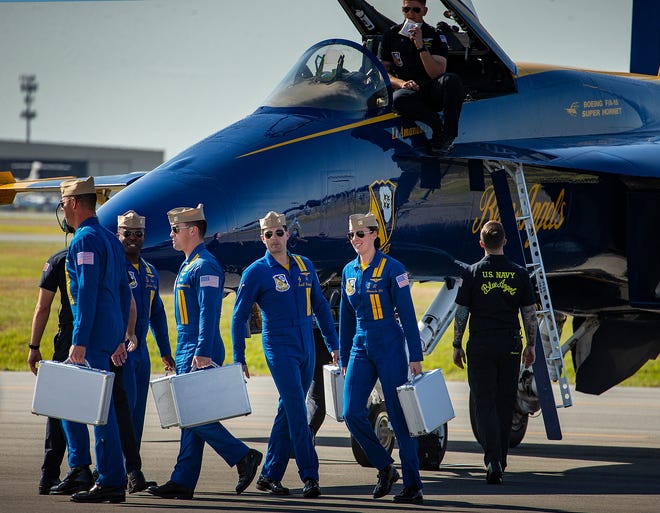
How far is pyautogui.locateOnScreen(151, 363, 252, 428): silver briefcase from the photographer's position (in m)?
8.02

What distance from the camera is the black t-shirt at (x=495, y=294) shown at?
903 cm

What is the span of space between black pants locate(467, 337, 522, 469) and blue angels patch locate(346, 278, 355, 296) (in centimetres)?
119

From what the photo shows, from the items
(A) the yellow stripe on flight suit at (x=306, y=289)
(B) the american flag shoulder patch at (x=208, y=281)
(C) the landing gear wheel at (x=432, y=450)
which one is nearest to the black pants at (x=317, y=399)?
(C) the landing gear wheel at (x=432, y=450)

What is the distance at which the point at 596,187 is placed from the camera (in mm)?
11250

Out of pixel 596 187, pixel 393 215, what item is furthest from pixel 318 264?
pixel 596 187

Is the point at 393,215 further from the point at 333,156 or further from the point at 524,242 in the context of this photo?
the point at 524,242

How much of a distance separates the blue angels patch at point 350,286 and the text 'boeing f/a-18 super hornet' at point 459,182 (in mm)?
989

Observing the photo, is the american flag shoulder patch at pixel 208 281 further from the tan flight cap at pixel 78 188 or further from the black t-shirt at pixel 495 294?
the black t-shirt at pixel 495 294

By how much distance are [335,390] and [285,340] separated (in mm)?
761

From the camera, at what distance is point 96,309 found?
785 centimetres

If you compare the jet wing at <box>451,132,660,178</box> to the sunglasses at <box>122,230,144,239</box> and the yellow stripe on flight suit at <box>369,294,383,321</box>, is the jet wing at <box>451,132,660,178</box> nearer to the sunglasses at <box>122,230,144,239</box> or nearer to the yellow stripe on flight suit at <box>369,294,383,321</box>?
the yellow stripe on flight suit at <box>369,294,383,321</box>

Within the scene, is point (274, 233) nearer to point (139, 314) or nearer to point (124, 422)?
point (139, 314)

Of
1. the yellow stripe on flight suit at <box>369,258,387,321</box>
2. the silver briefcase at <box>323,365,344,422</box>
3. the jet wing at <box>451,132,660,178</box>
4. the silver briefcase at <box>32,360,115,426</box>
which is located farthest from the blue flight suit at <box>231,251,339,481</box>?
the jet wing at <box>451,132,660,178</box>

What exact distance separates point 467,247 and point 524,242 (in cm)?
61
